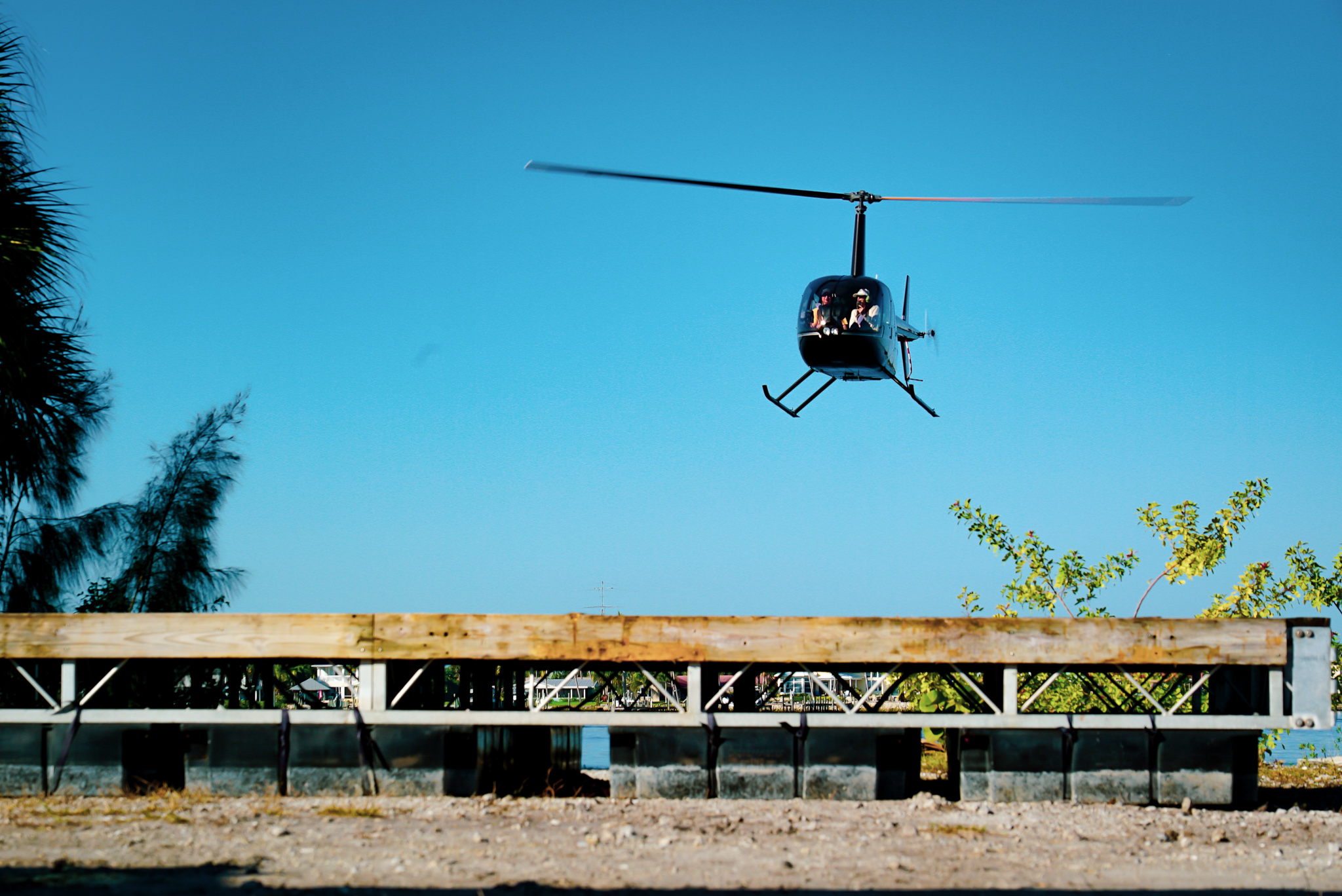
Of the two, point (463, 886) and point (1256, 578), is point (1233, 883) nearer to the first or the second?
point (463, 886)

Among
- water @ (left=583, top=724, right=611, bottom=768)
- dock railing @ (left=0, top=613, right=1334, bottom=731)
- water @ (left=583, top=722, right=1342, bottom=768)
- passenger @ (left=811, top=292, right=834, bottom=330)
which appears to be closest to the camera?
dock railing @ (left=0, top=613, right=1334, bottom=731)

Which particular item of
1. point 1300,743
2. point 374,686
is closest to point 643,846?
point 374,686

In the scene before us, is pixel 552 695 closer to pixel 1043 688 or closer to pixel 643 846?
pixel 643 846

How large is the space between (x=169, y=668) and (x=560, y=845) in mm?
9983

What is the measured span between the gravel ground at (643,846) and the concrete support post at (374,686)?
109 centimetres

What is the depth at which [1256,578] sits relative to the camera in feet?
82.4

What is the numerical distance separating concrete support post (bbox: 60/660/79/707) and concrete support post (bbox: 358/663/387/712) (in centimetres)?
344

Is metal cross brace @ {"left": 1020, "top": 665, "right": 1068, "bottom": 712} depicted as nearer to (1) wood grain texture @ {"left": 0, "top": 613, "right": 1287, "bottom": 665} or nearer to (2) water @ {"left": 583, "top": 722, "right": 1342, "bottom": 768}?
(1) wood grain texture @ {"left": 0, "top": 613, "right": 1287, "bottom": 665}

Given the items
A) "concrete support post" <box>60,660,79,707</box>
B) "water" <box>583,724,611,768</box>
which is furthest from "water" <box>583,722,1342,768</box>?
"concrete support post" <box>60,660,79,707</box>

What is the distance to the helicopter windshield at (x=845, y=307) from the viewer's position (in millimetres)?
22828

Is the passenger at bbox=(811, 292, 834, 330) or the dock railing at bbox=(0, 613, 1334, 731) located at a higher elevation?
the passenger at bbox=(811, 292, 834, 330)

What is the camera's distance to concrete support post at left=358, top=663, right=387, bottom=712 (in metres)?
14.4

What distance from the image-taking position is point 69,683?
1465 cm

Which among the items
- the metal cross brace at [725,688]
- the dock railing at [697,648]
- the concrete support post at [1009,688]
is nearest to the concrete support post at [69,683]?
the dock railing at [697,648]
